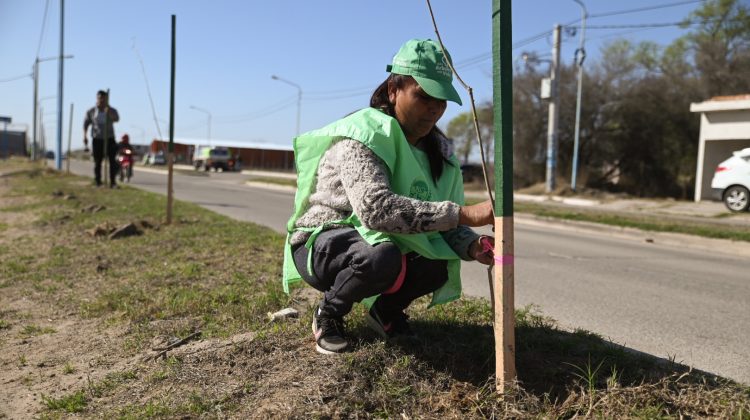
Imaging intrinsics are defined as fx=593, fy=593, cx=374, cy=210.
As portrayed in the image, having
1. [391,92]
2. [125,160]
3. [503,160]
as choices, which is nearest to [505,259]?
[503,160]

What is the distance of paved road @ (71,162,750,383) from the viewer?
12.0ft

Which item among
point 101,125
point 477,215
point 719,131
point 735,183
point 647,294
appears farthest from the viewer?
point 719,131

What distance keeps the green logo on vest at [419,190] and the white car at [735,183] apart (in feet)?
49.5

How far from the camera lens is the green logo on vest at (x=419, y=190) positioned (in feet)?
8.39

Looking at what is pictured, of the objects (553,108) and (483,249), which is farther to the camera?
(553,108)

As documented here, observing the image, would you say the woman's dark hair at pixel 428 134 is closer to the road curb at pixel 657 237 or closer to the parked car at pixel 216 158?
the road curb at pixel 657 237

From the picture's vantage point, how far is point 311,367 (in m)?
2.56

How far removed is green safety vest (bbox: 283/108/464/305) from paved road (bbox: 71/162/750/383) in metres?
1.58

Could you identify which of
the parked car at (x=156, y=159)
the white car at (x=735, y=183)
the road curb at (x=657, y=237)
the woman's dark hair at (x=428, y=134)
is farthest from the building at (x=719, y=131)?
the parked car at (x=156, y=159)

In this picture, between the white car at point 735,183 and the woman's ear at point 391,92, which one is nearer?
the woman's ear at point 391,92

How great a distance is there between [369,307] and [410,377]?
1.84 ft

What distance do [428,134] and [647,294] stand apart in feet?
11.1

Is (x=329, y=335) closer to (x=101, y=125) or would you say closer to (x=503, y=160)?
(x=503, y=160)

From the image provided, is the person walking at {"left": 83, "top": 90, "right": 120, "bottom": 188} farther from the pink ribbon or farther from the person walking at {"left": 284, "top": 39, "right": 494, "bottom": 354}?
the pink ribbon
